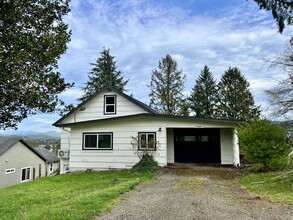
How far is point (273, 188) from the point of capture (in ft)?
24.4

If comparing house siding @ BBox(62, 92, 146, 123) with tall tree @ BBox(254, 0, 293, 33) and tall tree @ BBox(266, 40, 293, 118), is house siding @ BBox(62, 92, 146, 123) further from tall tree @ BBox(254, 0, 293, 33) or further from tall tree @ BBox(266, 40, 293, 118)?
tall tree @ BBox(254, 0, 293, 33)

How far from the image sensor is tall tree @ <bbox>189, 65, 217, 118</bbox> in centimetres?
3378

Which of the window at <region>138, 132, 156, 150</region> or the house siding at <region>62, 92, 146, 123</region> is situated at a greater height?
the house siding at <region>62, 92, 146, 123</region>

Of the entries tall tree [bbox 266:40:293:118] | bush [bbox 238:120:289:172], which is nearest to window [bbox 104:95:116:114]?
bush [bbox 238:120:289:172]

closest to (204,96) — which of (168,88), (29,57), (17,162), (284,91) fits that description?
(168,88)

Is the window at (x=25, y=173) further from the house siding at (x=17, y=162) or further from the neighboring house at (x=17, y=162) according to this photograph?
the house siding at (x=17, y=162)

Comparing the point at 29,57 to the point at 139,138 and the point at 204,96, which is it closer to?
the point at 139,138

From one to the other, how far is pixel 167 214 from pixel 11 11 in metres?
5.02

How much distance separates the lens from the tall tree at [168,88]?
31.2 meters

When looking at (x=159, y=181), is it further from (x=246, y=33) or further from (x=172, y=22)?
(x=246, y=33)

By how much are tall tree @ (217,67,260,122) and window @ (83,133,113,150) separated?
2167 centimetres

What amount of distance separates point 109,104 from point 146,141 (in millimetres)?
4265

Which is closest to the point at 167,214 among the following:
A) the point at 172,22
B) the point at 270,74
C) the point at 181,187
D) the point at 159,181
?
the point at 181,187

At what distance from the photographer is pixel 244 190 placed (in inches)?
298
